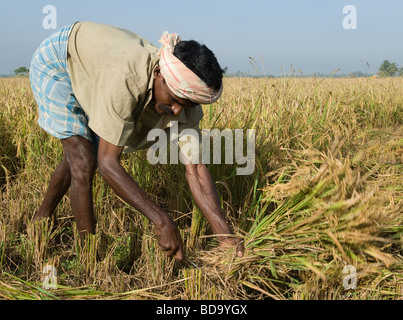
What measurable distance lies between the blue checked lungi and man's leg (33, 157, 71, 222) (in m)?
0.28

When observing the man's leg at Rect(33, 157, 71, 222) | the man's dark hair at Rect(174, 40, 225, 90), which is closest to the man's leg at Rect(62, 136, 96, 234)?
the man's leg at Rect(33, 157, 71, 222)

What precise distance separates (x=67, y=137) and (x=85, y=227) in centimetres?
46

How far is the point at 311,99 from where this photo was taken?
3.98m

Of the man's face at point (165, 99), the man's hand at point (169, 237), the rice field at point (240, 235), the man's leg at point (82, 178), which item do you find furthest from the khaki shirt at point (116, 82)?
the rice field at point (240, 235)

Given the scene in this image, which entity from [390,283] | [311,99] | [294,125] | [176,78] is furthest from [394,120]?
[176,78]

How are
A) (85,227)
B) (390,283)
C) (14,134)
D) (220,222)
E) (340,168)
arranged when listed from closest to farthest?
(340,168) < (390,283) < (220,222) < (85,227) < (14,134)

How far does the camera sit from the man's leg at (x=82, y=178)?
82.0 inches

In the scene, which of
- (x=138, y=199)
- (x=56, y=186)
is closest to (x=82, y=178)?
(x=56, y=186)

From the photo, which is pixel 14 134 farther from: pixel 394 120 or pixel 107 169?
pixel 394 120

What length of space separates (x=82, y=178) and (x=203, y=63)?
0.85m

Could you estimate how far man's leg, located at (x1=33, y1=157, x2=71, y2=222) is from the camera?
2377 millimetres

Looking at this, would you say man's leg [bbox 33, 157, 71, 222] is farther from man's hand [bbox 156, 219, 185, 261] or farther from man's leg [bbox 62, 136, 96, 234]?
man's hand [bbox 156, 219, 185, 261]

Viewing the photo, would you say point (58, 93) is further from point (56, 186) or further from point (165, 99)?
point (165, 99)

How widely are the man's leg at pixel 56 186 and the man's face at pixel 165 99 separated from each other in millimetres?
788
